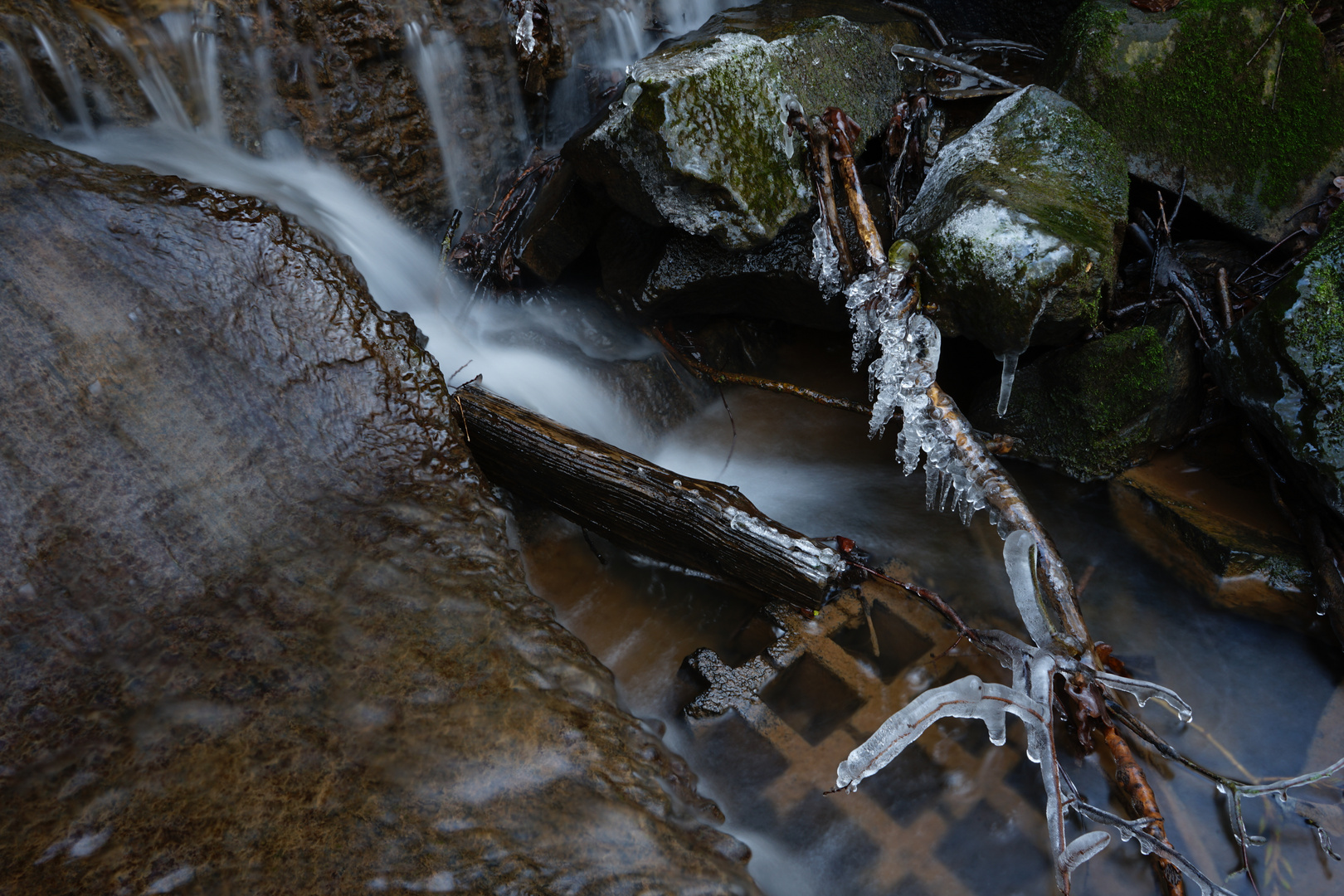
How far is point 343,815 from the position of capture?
1694 mm

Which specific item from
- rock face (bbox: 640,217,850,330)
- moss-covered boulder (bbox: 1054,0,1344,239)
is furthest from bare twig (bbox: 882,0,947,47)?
rock face (bbox: 640,217,850,330)

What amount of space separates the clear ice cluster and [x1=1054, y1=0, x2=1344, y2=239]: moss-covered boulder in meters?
1.81

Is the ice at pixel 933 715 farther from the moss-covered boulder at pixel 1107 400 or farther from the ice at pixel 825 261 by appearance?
the ice at pixel 825 261

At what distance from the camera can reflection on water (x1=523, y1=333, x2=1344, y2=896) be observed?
243 centimetres

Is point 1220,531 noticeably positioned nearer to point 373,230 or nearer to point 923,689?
point 923,689

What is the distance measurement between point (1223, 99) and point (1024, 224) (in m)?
1.77

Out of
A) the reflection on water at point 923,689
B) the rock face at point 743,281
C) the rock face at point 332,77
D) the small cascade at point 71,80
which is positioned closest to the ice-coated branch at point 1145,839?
the reflection on water at point 923,689

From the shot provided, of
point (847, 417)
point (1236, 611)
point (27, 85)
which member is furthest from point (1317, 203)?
point (27, 85)

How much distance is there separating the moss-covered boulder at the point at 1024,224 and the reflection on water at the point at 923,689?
0.93 metres

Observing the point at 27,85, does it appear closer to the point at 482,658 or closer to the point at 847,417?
the point at 482,658

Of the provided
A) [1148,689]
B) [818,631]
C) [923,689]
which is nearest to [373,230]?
[818,631]

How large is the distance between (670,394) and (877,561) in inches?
60.4

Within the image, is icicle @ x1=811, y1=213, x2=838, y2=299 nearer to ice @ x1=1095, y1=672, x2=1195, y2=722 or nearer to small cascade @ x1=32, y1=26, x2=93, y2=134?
ice @ x1=1095, y1=672, x2=1195, y2=722

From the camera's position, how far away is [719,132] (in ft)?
11.7
